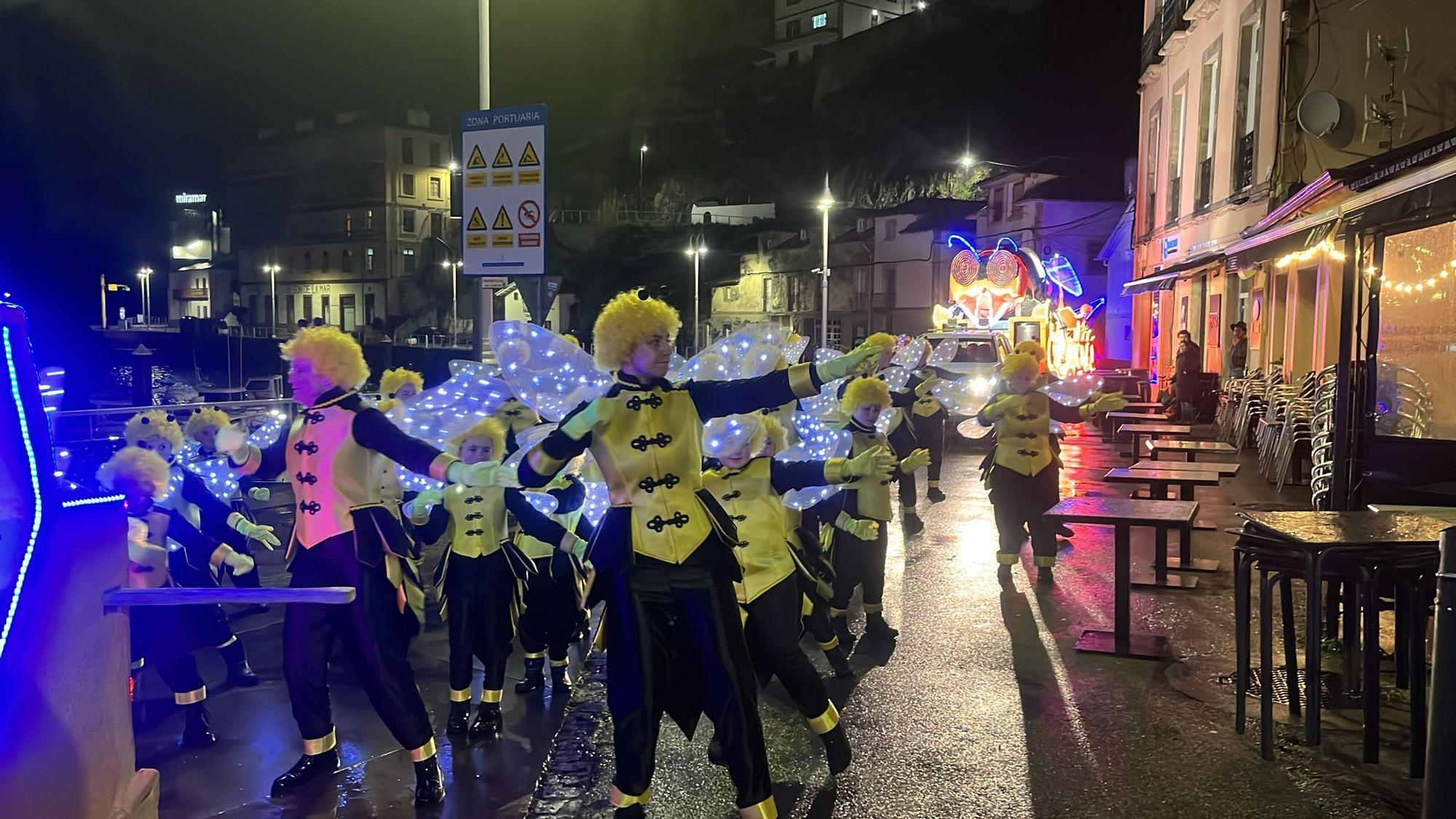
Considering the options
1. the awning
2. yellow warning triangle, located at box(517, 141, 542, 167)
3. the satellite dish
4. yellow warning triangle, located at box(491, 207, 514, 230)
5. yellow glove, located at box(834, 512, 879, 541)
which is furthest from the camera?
the awning

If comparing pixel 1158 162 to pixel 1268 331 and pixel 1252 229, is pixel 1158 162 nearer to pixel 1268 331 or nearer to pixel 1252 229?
pixel 1268 331

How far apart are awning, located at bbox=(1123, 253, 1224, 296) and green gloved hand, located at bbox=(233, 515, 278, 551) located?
13.0m

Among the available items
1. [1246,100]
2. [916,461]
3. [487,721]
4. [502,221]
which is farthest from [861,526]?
[1246,100]

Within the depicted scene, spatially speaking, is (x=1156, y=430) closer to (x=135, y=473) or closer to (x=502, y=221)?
(x=502, y=221)

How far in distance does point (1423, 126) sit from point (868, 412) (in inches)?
486

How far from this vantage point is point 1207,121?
21594mm

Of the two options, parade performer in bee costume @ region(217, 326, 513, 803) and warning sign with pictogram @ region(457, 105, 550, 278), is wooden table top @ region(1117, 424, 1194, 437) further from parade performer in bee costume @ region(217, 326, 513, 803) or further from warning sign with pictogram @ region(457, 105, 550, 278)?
parade performer in bee costume @ region(217, 326, 513, 803)

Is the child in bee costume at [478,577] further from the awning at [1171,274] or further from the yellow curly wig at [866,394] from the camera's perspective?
the awning at [1171,274]

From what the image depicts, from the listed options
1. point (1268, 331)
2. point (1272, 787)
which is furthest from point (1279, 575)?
point (1268, 331)

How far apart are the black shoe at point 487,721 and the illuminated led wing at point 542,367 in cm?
155

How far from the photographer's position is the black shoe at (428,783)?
4.55 meters

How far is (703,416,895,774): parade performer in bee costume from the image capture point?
15.2 feet

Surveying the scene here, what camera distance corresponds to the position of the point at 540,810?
4.51 metres

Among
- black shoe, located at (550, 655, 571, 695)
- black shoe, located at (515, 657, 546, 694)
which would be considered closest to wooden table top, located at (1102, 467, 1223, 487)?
black shoe, located at (550, 655, 571, 695)
